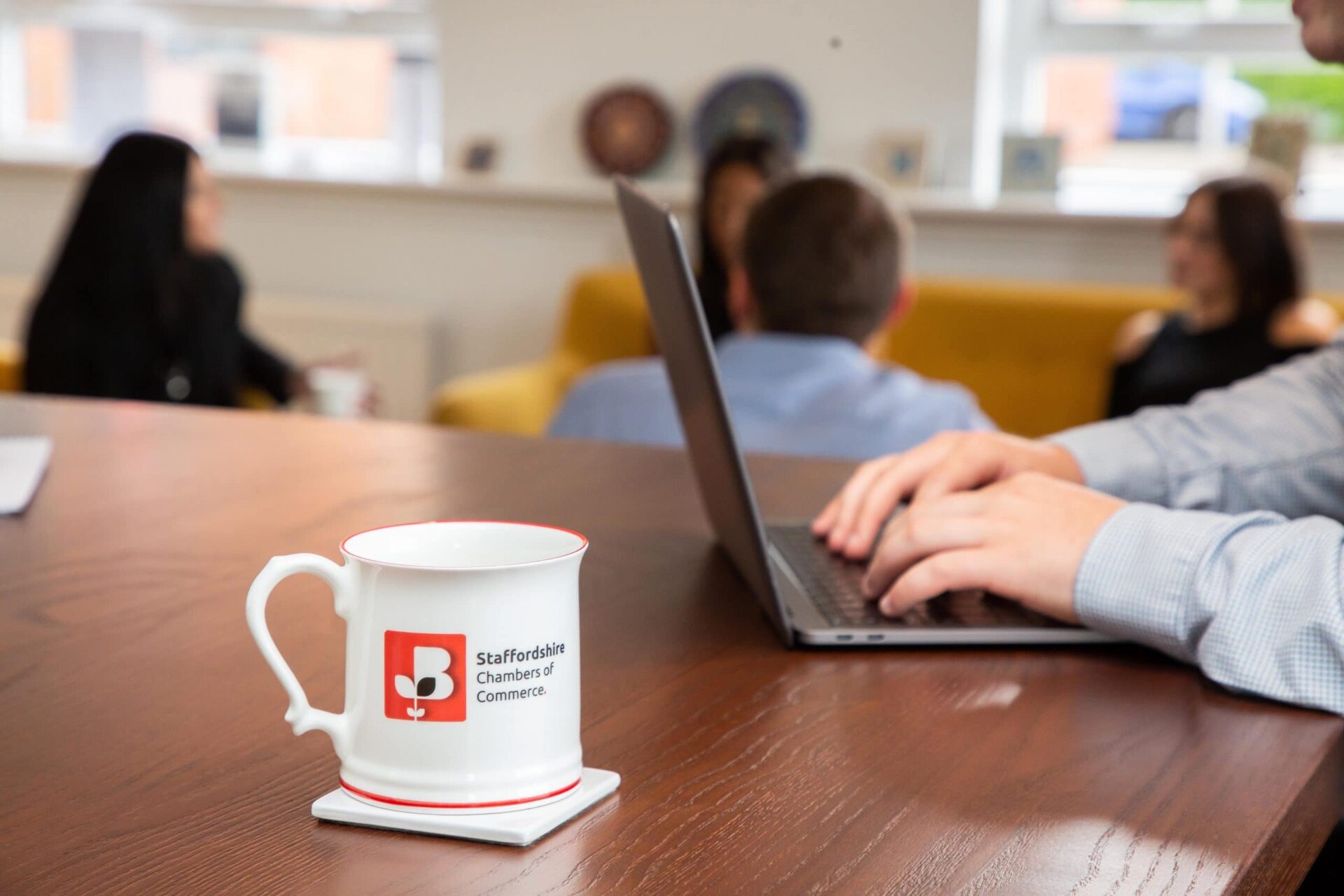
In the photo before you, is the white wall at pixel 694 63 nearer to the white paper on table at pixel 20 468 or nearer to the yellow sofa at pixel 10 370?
the yellow sofa at pixel 10 370

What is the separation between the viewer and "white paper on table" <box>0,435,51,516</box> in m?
0.96

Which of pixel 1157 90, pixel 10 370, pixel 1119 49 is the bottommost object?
pixel 10 370

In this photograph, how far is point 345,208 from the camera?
4.48 m

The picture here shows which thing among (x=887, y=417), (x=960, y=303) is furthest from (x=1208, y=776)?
(x=960, y=303)

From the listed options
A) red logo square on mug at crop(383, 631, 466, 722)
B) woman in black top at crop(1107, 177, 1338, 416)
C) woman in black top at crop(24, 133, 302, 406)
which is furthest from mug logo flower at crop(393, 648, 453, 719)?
woman in black top at crop(1107, 177, 1338, 416)

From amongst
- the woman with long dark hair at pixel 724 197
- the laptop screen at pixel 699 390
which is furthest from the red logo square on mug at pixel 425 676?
the woman with long dark hair at pixel 724 197

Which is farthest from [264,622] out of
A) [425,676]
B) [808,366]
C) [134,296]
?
[134,296]

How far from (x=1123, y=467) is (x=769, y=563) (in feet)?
1.29

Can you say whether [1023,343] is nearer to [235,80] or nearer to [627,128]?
[627,128]

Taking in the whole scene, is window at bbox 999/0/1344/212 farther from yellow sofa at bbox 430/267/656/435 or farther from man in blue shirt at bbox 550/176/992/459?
man in blue shirt at bbox 550/176/992/459

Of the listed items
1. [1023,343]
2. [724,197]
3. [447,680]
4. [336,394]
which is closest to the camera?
[447,680]

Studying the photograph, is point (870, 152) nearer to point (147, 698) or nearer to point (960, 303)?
point (960, 303)

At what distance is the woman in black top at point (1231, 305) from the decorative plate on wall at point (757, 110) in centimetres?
114

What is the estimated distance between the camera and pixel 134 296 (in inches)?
121
